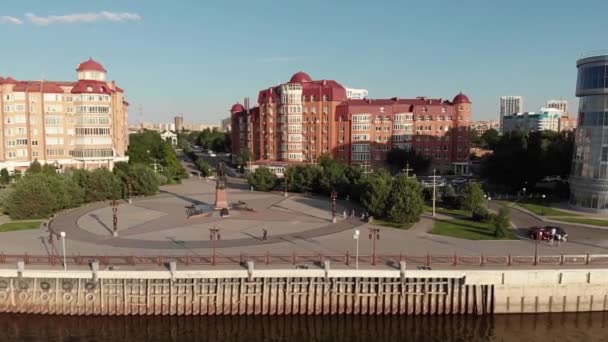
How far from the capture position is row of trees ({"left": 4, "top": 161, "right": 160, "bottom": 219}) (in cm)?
5262

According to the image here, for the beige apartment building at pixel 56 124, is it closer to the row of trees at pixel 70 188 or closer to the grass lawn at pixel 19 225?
the row of trees at pixel 70 188

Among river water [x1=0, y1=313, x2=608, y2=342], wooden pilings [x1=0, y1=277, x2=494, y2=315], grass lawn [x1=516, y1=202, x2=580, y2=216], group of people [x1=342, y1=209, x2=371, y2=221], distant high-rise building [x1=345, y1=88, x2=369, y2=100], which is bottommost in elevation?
river water [x1=0, y1=313, x2=608, y2=342]

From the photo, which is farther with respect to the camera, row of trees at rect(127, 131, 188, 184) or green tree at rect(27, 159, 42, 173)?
row of trees at rect(127, 131, 188, 184)

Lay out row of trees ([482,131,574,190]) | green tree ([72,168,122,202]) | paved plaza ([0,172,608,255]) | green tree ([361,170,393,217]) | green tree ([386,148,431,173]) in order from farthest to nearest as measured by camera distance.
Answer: green tree ([386,148,431,173])
row of trees ([482,131,574,190])
green tree ([72,168,122,202])
green tree ([361,170,393,217])
paved plaza ([0,172,608,255])

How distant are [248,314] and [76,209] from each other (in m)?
35.4

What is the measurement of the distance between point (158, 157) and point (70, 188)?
57848mm

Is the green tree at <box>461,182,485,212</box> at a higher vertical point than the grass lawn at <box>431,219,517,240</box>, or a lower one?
higher

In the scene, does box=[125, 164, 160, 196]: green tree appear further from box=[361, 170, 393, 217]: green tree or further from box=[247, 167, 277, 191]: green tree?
box=[361, 170, 393, 217]: green tree

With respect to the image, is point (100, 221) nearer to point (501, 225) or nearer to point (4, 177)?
point (4, 177)

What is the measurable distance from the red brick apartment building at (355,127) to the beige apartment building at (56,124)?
30.8m

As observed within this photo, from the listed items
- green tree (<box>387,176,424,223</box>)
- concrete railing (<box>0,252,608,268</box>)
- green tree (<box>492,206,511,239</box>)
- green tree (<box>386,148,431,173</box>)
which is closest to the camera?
concrete railing (<box>0,252,608,268</box>)

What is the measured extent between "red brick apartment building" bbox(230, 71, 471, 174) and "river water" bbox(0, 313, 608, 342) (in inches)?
2648

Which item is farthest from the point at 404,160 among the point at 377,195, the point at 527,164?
the point at 377,195

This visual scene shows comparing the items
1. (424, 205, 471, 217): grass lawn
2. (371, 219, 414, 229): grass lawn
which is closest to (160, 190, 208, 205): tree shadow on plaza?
(371, 219, 414, 229): grass lawn
